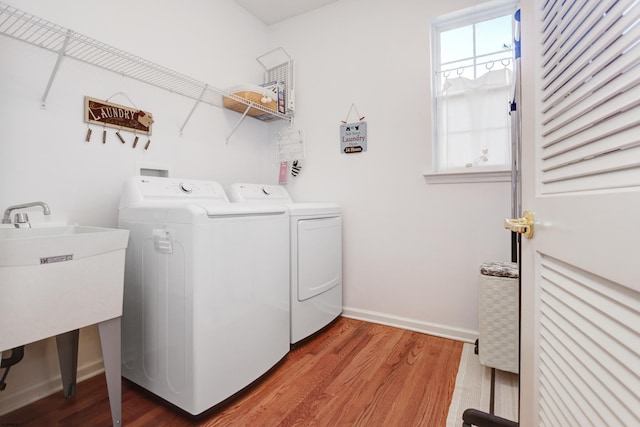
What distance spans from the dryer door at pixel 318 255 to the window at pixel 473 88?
33.4 inches

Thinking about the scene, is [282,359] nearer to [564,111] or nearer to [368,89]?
[564,111]

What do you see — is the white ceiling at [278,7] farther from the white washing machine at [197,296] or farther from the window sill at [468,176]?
the white washing machine at [197,296]

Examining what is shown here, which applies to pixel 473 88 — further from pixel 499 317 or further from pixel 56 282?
pixel 56 282

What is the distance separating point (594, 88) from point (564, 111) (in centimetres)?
10

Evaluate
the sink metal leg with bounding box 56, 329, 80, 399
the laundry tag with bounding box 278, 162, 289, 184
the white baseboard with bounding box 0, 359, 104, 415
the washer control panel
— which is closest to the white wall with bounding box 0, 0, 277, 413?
the white baseboard with bounding box 0, 359, 104, 415

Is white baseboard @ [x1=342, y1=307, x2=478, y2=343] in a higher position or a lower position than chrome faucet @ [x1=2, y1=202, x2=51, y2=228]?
lower

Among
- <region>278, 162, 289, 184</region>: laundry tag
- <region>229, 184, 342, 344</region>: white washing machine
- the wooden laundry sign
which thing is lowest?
<region>229, 184, 342, 344</region>: white washing machine

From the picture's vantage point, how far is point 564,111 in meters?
0.54

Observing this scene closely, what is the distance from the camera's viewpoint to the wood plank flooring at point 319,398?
1263mm

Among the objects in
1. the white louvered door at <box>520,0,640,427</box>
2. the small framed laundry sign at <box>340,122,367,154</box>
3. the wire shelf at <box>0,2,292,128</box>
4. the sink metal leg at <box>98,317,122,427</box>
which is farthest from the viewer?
the small framed laundry sign at <box>340,122,367,154</box>

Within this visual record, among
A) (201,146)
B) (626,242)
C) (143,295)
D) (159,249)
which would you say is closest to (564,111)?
(626,242)

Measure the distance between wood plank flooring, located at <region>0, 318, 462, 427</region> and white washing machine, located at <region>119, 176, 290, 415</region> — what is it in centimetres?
7

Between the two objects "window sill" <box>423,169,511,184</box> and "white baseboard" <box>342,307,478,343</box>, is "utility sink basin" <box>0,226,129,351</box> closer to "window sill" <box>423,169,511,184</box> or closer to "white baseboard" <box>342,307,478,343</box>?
"white baseboard" <box>342,307,478,343</box>

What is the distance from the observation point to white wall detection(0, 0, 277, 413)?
1331 mm
